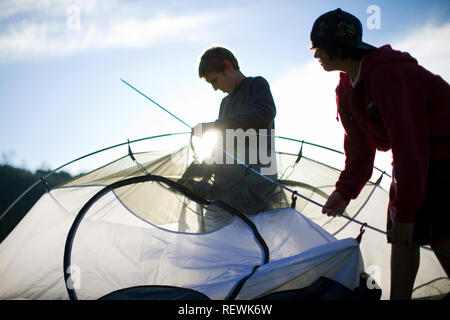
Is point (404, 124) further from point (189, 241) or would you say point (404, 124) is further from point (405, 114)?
point (189, 241)

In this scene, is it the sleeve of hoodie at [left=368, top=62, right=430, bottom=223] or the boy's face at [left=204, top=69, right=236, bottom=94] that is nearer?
the sleeve of hoodie at [left=368, top=62, right=430, bottom=223]

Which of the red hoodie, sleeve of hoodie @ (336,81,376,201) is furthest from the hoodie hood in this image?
sleeve of hoodie @ (336,81,376,201)

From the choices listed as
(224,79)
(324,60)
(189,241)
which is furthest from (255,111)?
(189,241)

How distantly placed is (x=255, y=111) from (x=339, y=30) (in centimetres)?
59

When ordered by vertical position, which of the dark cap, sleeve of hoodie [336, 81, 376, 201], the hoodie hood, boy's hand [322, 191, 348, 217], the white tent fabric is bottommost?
the white tent fabric

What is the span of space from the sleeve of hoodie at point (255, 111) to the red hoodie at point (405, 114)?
0.55 meters

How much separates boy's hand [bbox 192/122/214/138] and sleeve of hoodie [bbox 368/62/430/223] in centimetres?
78

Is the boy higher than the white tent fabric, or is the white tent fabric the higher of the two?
the boy

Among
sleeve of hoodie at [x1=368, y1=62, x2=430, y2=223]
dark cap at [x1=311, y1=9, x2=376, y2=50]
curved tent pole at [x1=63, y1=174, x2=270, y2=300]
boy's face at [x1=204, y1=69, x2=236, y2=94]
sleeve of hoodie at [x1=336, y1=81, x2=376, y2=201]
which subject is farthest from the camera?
boy's face at [x1=204, y1=69, x2=236, y2=94]

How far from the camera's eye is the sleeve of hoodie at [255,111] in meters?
1.49

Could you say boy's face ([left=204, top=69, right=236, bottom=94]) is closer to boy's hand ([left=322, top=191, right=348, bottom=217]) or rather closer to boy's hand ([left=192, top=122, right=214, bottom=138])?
boy's hand ([left=192, top=122, right=214, bottom=138])

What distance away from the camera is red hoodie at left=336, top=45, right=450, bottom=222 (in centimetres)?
82
